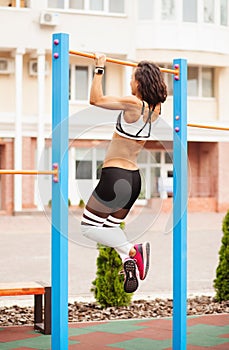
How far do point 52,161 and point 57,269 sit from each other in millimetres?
763

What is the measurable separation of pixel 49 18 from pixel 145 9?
14.8 feet

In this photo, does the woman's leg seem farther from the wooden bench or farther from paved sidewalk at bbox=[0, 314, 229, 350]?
the wooden bench

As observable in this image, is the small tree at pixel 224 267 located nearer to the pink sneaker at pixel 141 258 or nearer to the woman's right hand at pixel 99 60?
the pink sneaker at pixel 141 258

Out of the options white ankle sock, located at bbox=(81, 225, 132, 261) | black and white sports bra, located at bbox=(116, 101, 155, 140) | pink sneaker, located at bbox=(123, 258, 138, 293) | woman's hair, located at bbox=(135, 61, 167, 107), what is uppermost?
woman's hair, located at bbox=(135, 61, 167, 107)

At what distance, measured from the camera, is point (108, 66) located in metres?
32.6

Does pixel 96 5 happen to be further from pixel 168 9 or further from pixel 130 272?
pixel 130 272

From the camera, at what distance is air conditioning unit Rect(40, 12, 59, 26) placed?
29.5 m

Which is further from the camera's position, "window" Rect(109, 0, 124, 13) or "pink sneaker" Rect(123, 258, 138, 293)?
"window" Rect(109, 0, 124, 13)

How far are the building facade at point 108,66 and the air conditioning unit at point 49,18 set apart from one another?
35 millimetres

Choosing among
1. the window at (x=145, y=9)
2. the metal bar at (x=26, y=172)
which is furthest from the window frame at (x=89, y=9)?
the metal bar at (x=26, y=172)

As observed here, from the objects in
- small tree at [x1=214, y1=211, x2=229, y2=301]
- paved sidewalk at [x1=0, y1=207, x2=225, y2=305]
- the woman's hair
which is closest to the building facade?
paved sidewalk at [x1=0, y1=207, x2=225, y2=305]

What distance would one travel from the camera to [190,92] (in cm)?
3412

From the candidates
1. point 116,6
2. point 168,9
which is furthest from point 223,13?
point 116,6

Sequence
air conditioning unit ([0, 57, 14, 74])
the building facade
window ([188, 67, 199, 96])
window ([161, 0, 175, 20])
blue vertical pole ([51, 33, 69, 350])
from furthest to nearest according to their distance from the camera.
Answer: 1. window ([188, 67, 199, 96])
2. window ([161, 0, 175, 20])
3. air conditioning unit ([0, 57, 14, 74])
4. the building facade
5. blue vertical pole ([51, 33, 69, 350])
